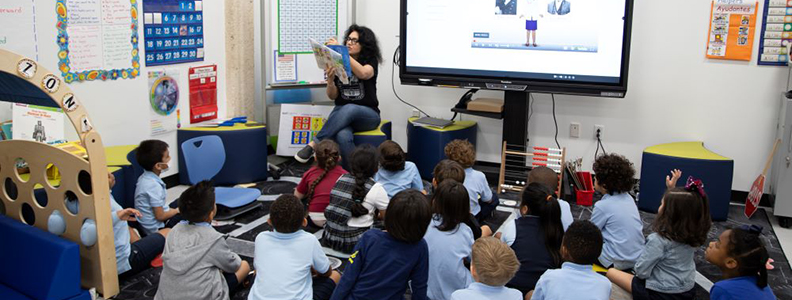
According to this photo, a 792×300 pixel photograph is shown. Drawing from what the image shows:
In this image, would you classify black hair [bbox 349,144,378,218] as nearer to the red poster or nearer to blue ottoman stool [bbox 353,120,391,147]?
blue ottoman stool [bbox 353,120,391,147]

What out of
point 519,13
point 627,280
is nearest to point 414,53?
point 519,13

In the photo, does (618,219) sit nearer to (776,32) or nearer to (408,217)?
(408,217)

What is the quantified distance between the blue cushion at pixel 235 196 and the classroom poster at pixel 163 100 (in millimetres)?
966

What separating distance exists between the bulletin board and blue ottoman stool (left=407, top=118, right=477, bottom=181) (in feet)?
3.42

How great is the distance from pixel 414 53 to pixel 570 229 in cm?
342

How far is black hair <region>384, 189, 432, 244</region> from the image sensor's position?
283 cm

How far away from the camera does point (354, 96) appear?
6020mm

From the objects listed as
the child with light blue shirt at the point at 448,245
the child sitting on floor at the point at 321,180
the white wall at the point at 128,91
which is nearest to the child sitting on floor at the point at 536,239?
the child with light blue shirt at the point at 448,245

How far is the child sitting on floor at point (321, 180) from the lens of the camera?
4230 mm

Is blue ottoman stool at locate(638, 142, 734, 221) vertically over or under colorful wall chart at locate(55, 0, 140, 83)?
under

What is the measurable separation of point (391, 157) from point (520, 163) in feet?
7.17

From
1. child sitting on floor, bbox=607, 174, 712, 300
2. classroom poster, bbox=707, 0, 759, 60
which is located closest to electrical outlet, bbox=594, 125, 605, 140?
classroom poster, bbox=707, 0, 759, 60

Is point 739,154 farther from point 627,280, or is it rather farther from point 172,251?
point 172,251

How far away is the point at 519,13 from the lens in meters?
5.66
